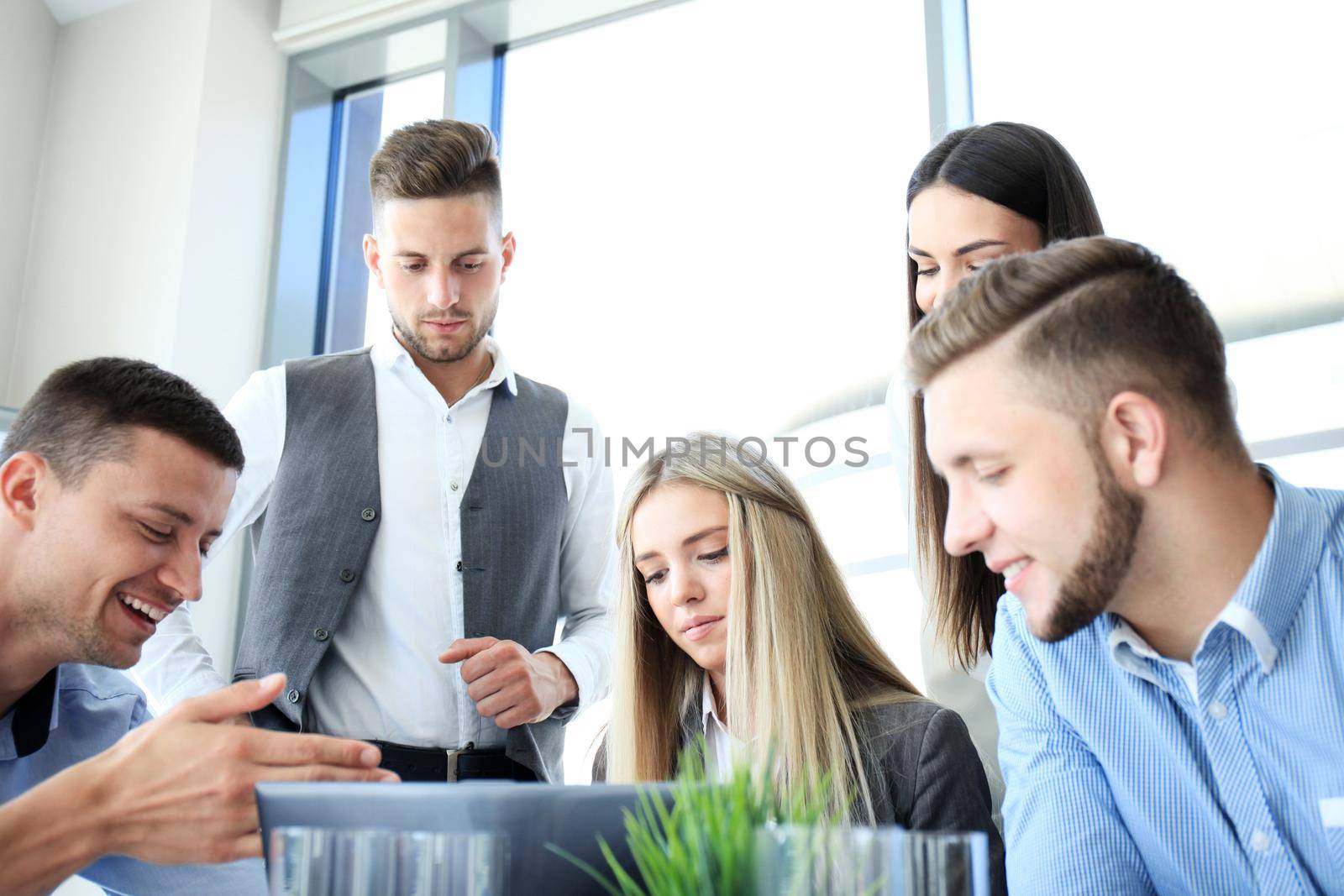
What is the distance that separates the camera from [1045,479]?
1.15 metres

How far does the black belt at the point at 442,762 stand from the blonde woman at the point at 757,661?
7.0 inches

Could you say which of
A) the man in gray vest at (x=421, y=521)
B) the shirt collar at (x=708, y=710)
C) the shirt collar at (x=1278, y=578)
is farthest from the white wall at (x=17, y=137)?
the shirt collar at (x=1278, y=578)

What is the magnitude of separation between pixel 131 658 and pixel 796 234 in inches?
75.4

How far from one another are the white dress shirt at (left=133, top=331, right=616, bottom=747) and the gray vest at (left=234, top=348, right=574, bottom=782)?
0.02 m

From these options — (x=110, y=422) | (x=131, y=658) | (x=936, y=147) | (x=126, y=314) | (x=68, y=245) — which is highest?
(x=68, y=245)

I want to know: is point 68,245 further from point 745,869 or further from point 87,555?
point 745,869

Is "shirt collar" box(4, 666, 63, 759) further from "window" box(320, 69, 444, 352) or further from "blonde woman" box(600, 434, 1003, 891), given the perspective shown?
"window" box(320, 69, 444, 352)

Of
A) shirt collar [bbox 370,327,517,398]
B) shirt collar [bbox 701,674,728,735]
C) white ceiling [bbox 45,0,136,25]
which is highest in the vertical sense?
white ceiling [bbox 45,0,136,25]

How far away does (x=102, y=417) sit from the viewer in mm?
1516

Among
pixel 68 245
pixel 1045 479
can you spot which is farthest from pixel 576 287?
pixel 1045 479

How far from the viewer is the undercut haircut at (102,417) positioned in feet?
4.93

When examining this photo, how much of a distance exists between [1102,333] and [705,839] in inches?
28.0

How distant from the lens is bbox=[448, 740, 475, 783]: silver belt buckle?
6.45 ft

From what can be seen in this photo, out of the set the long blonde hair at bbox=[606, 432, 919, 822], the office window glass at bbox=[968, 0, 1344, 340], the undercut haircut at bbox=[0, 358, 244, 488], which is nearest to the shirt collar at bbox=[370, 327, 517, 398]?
the long blonde hair at bbox=[606, 432, 919, 822]
